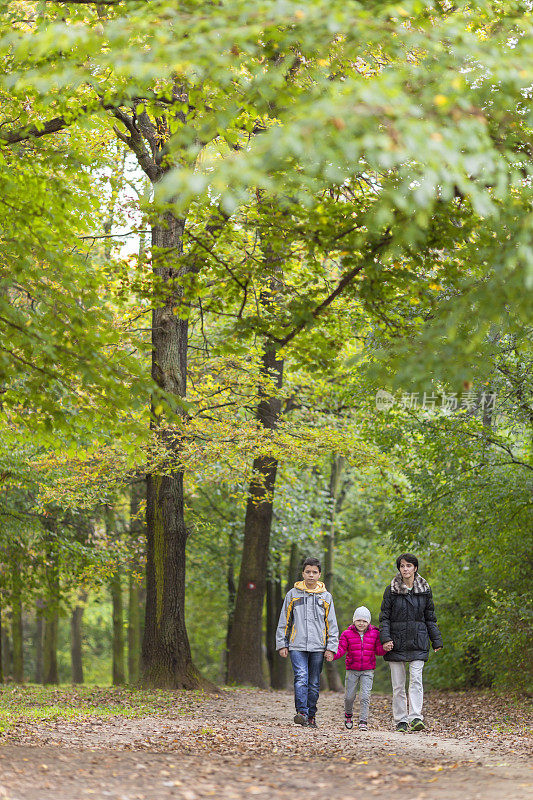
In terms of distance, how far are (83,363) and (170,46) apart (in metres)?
3.81

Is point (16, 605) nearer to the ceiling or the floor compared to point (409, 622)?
nearer to the floor

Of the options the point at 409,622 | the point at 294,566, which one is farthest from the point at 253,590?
the point at 409,622

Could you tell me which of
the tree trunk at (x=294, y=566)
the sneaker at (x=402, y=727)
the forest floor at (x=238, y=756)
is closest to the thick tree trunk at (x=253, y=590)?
the tree trunk at (x=294, y=566)

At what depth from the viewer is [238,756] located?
7.28m

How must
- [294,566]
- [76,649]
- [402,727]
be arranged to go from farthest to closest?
[76,649] < [294,566] < [402,727]

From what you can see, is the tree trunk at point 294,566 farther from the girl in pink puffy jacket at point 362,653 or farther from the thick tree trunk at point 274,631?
the girl in pink puffy jacket at point 362,653

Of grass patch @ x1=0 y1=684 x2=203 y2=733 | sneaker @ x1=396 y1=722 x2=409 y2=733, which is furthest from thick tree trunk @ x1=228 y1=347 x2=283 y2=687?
sneaker @ x1=396 y1=722 x2=409 y2=733

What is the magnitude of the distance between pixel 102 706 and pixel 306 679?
3507 mm

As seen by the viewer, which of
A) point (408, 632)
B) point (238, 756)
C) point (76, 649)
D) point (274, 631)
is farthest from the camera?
point (76, 649)

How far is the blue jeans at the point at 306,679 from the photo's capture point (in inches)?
383

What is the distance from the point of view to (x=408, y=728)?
9867mm

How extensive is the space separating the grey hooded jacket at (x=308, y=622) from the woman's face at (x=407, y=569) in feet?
3.02

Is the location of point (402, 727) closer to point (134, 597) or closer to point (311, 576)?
point (311, 576)

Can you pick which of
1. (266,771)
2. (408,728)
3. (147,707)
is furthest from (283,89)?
(147,707)
